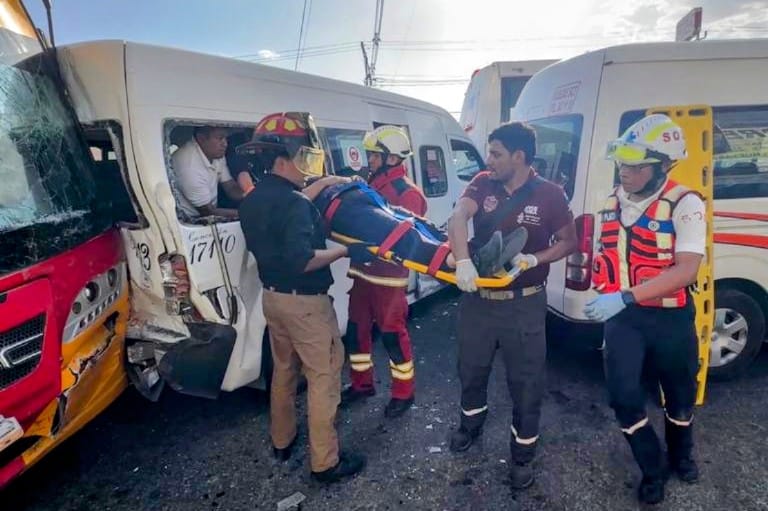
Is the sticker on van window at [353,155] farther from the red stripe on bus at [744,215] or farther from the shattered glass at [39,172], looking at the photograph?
the red stripe on bus at [744,215]

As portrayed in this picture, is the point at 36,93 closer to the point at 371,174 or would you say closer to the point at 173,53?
the point at 173,53

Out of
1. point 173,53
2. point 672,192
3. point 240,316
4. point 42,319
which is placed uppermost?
point 173,53

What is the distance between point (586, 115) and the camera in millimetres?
3119

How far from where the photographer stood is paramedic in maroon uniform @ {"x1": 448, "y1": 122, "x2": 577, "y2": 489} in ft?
8.01

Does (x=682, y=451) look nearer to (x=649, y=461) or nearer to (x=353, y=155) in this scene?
(x=649, y=461)

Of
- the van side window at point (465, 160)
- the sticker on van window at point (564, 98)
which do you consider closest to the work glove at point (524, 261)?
the sticker on van window at point (564, 98)

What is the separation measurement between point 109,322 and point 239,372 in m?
0.77

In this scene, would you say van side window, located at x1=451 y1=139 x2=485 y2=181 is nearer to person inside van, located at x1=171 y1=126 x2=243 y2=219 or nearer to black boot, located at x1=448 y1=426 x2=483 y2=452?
person inside van, located at x1=171 y1=126 x2=243 y2=219

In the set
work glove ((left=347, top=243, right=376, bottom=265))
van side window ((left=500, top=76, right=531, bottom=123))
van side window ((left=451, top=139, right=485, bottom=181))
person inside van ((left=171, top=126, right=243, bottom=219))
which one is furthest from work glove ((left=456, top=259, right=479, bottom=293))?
van side window ((left=500, top=76, right=531, bottom=123))

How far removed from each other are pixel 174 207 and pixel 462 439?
2.09 m

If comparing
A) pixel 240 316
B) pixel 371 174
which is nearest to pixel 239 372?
pixel 240 316

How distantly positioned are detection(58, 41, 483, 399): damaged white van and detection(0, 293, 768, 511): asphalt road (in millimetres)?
476

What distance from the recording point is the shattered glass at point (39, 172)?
205cm

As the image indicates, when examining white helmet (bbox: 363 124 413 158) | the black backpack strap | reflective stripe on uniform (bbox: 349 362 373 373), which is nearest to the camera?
the black backpack strap
